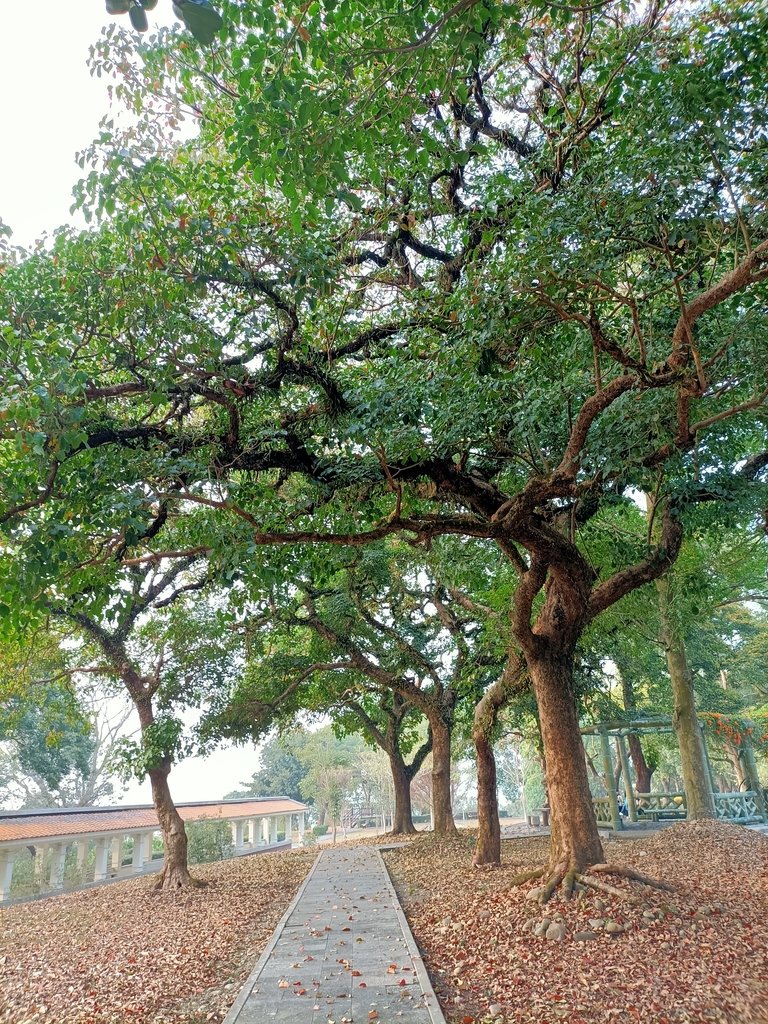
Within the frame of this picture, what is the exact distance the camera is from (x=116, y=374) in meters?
7.50

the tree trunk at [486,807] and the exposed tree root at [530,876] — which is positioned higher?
the tree trunk at [486,807]

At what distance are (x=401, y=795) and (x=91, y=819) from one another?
33.4 ft

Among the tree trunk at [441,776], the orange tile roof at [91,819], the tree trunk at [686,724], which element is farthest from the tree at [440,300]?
the orange tile roof at [91,819]

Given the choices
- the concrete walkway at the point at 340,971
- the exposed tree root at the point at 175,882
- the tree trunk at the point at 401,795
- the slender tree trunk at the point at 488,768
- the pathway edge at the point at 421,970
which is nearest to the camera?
the pathway edge at the point at 421,970

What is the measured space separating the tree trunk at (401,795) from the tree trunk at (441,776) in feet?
13.9

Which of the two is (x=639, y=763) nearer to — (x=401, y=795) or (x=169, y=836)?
(x=401, y=795)

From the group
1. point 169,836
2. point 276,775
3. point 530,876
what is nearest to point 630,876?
point 530,876

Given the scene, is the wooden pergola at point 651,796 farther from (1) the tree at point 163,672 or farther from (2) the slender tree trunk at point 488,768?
(1) the tree at point 163,672

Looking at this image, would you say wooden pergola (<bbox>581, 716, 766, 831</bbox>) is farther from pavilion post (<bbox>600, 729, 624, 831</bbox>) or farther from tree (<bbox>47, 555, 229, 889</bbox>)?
tree (<bbox>47, 555, 229, 889</bbox>)

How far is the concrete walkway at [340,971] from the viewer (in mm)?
5016

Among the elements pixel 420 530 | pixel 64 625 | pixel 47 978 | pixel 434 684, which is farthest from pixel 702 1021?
pixel 434 684

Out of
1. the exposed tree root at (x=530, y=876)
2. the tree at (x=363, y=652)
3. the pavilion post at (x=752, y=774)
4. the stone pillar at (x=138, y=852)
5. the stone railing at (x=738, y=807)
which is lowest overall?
the stone pillar at (x=138, y=852)

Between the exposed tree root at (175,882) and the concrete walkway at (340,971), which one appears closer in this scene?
the concrete walkway at (340,971)

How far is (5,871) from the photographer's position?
1712 centimetres
